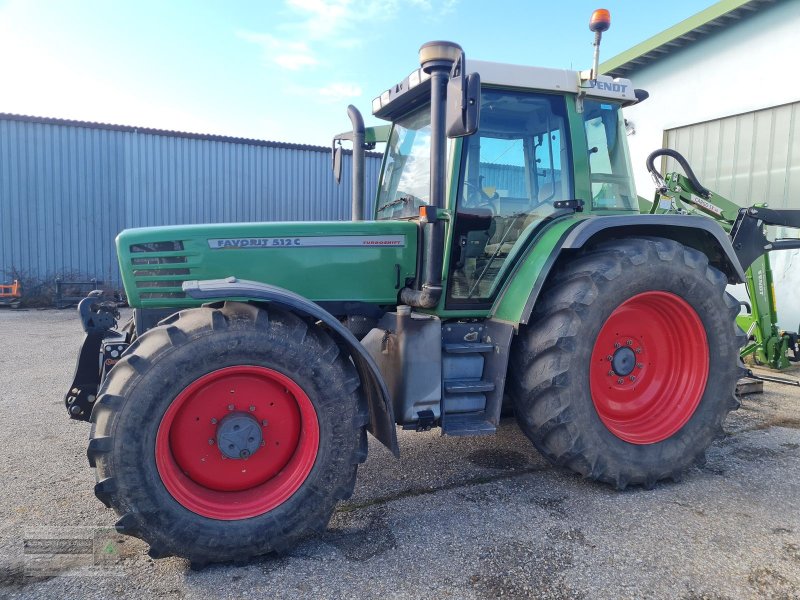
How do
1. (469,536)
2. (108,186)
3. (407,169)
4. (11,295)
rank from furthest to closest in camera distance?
(108,186) → (11,295) → (407,169) → (469,536)

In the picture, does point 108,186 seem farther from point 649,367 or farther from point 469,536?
point 469,536

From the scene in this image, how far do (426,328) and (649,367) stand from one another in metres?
1.59

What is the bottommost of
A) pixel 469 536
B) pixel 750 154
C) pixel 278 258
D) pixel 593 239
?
pixel 469 536

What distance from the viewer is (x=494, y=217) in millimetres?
3471

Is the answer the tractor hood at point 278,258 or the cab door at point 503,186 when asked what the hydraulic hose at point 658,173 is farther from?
the tractor hood at point 278,258


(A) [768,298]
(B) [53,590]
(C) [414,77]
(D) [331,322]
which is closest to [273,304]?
(D) [331,322]

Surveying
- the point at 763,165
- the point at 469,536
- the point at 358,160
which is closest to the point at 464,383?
the point at 469,536

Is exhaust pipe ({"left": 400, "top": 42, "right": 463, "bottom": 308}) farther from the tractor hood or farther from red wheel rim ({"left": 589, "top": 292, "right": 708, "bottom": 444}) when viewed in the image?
red wheel rim ({"left": 589, "top": 292, "right": 708, "bottom": 444})

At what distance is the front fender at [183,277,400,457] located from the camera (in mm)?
2598

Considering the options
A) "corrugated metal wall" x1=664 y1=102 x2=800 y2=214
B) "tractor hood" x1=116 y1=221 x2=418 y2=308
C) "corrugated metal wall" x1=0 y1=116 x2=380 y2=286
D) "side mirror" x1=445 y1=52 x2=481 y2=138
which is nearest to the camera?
"side mirror" x1=445 y1=52 x2=481 y2=138

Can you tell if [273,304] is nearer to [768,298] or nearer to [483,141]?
[483,141]

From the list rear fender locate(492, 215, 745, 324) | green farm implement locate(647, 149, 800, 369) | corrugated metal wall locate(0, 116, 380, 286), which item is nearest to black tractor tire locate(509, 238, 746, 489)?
rear fender locate(492, 215, 745, 324)

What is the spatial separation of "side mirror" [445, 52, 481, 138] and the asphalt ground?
200cm

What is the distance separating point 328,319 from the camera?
2695 millimetres
